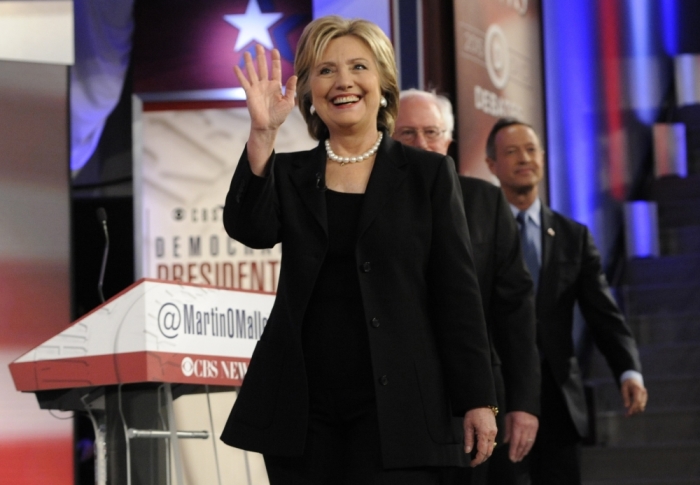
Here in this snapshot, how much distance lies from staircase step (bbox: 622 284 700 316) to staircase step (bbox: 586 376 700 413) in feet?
2.31

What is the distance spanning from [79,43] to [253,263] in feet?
5.30

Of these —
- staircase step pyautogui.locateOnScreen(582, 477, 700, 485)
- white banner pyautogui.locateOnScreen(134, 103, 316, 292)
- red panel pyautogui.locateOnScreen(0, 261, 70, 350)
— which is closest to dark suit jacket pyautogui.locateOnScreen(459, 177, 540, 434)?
red panel pyautogui.locateOnScreen(0, 261, 70, 350)

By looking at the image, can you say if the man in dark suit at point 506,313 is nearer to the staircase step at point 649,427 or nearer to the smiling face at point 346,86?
the smiling face at point 346,86

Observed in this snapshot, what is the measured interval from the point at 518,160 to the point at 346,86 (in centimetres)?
212

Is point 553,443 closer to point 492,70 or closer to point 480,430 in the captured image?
point 480,430

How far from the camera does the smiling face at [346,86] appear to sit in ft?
6.64

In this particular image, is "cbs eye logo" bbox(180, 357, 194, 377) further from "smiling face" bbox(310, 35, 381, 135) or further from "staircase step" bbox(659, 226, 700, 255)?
"staircase step" bbox(659, 226, 700, 255)

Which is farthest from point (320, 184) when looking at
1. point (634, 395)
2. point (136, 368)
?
point (634, 395)

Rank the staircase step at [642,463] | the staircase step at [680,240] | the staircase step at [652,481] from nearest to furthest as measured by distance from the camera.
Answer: the staircase step at [652,481], the staircase step at [642,463], the staircase step at [680,240]

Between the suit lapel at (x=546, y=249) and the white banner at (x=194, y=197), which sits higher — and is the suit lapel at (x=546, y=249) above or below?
below

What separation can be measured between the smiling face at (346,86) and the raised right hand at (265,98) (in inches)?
3.2

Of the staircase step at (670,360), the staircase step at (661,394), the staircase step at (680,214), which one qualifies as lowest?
the staircase step at (661,394)

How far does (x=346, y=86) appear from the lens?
2020 millimetres

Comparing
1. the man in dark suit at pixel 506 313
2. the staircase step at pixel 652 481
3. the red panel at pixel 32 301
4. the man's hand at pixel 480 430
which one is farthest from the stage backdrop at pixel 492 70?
the man's hand at pixel 480 430
